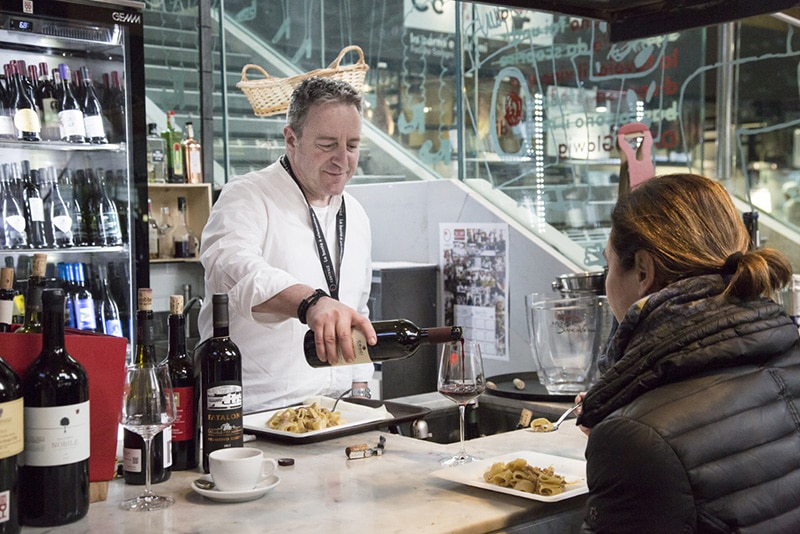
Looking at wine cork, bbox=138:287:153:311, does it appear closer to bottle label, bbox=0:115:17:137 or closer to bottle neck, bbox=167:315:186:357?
bottle neck, bbox=167:315:186:357

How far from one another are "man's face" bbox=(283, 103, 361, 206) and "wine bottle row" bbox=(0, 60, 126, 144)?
4.57 feet

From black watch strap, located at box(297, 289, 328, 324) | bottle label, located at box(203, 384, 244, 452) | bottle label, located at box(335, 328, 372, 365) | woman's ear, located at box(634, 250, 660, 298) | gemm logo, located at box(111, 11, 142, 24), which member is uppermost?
gemm logo, located at box(111, 11, 142, 24)

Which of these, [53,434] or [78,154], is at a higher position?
[78,154]

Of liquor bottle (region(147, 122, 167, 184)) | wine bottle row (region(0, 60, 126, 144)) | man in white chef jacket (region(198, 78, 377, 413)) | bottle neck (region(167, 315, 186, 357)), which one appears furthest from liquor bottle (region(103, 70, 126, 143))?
bottle neck (region(167, 315, 186, 357))

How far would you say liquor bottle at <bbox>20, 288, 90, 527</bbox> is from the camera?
145 cm

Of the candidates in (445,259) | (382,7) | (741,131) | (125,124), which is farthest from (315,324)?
(382,7)

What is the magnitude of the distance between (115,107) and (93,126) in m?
0.13

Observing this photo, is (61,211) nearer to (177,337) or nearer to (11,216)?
(11,216)

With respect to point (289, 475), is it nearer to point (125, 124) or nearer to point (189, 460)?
point (189, 460)

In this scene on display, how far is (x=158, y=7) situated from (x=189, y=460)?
4583 mm

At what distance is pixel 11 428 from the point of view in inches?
54.3

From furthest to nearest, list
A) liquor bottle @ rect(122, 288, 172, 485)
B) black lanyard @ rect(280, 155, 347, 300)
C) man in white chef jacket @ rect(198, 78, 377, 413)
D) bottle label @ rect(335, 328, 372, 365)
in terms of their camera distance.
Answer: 1. black lanyard @ rect(280, 155, 347, 300)
2. man in white chef jacket @ rect(198, 78, 377, 413)
3. bottle label @ rect(335, 328, 372, 365)
4. liquor bottle @ rect(122, 288, 172, 485)

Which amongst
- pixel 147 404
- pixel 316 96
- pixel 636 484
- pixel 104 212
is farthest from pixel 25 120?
pixel 636 484

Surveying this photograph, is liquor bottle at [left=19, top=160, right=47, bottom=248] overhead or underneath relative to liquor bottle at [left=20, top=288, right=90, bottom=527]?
overhead
